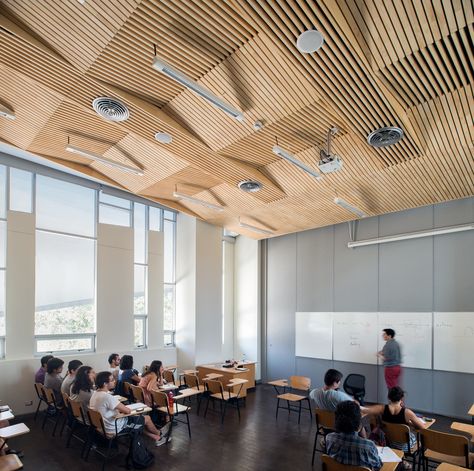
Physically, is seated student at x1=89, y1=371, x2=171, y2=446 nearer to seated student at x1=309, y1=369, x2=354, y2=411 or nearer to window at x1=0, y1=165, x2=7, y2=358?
seated student at x1=309, y1=369, x2=354, y2=411

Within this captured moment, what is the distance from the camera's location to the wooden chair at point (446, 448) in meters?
3.52

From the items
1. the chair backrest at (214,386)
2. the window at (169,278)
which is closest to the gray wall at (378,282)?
the window at (169,278)

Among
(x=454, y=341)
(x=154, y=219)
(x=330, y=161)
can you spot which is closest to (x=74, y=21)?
(x=330, y=161)

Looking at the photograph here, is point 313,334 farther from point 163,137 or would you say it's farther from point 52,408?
point 163,137

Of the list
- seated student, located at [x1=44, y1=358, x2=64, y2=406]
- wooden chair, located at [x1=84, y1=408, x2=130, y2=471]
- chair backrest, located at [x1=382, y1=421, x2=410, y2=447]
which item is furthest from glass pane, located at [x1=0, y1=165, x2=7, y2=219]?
chair backrest, located at [x1=382, y1=421, x2=410, y2=447]

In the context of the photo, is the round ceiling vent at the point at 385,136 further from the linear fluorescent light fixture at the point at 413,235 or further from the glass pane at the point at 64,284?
the glass pane at the point at 64,284

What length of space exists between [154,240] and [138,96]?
5.46 metres

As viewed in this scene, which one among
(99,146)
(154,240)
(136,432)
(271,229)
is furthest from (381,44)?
(154,240)

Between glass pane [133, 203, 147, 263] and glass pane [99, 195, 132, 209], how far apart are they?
8.8 inches

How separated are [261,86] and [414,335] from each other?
19.9ft

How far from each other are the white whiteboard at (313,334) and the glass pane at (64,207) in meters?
5.77

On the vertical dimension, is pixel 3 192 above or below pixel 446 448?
above

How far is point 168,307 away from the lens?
1023 cm

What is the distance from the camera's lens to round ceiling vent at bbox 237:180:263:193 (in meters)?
6.85
